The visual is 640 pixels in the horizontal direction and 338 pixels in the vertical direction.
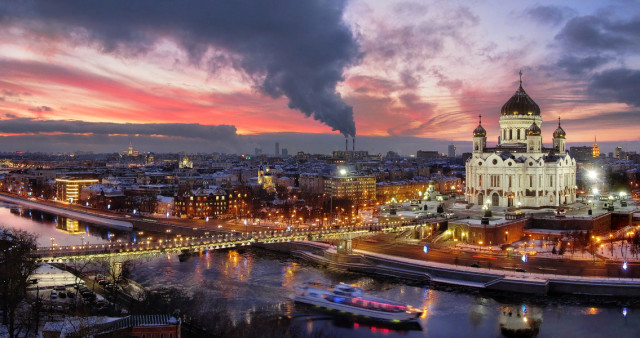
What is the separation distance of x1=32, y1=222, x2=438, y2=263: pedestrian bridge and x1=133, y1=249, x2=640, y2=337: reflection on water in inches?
62.2

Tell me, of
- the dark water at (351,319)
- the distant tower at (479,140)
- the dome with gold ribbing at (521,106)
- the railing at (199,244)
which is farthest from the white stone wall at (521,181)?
the dark water at (351,319)

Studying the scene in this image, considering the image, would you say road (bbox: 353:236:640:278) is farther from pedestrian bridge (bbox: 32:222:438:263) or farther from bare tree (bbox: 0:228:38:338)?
bare tree (bbox: 0:228:38:338)

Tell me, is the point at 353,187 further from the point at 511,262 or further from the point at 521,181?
the point at 511,262

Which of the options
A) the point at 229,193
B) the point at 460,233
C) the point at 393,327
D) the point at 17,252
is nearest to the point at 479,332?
the point at 393,327

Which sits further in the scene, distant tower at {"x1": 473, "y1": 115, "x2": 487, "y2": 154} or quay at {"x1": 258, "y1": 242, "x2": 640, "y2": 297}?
distant tower at {"x1": 473, "y1": 115, "x2": 487, "y2": 154}

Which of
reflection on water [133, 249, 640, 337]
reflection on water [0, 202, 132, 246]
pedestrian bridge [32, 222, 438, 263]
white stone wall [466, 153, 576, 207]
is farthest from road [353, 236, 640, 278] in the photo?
reflection on water [0, 202, 132, 246]

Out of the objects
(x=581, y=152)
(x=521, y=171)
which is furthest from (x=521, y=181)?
(x=581, y=152)

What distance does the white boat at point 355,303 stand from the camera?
25.9 meters

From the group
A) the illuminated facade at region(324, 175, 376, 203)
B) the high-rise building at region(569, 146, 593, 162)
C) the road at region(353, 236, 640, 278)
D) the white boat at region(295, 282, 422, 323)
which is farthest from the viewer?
the high-rise building at region(569, 146, 593, 162)

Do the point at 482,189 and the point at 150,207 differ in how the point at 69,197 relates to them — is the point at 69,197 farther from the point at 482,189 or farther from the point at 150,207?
the point at 482,189

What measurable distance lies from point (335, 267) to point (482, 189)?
677 inches

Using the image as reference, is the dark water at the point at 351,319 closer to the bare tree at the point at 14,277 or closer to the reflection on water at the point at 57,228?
the bare tree at the point at 14,277

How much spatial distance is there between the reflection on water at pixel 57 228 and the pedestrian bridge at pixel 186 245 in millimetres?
13176

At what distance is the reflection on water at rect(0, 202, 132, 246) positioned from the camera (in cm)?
4891
